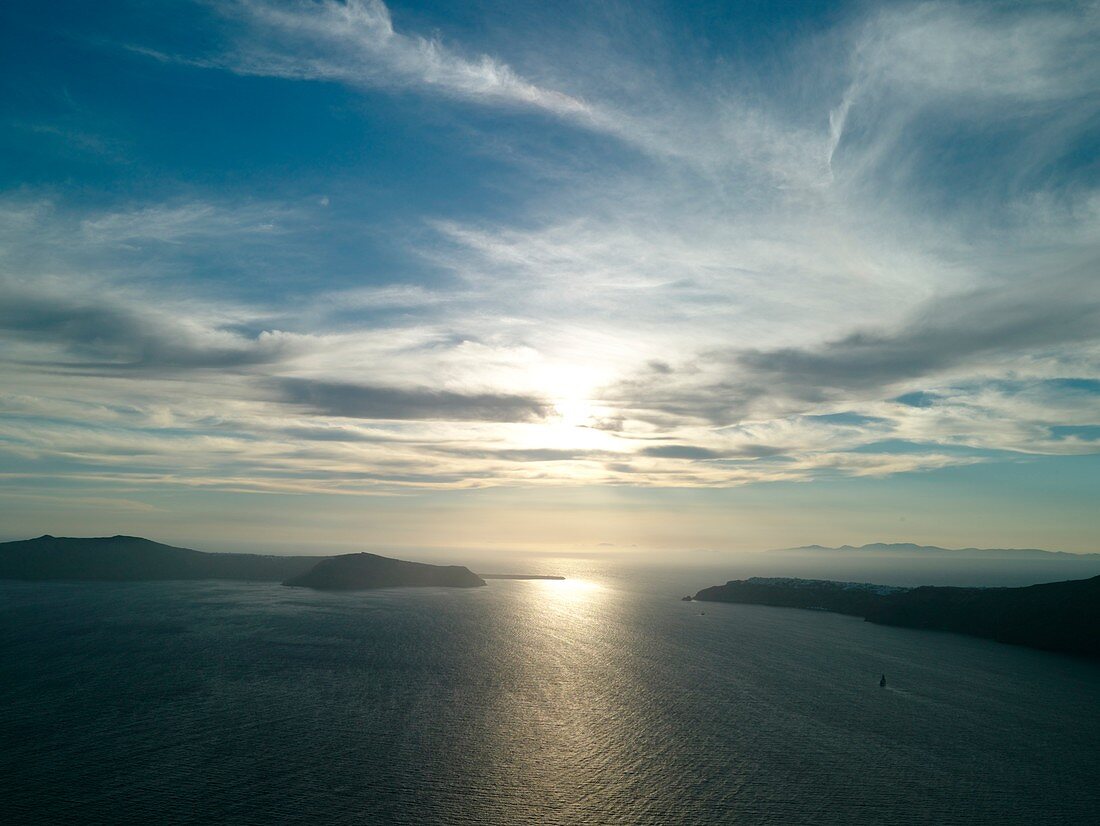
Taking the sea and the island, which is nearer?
the sea

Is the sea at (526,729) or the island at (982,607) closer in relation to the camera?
the sea at (526,729)

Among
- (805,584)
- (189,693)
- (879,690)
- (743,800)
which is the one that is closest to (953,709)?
(879,690)

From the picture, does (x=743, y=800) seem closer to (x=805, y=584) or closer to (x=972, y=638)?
(x=972, y=638)

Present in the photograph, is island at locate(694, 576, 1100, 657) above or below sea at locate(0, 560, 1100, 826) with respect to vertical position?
above

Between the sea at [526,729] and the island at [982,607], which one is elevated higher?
the island at [982,607]
